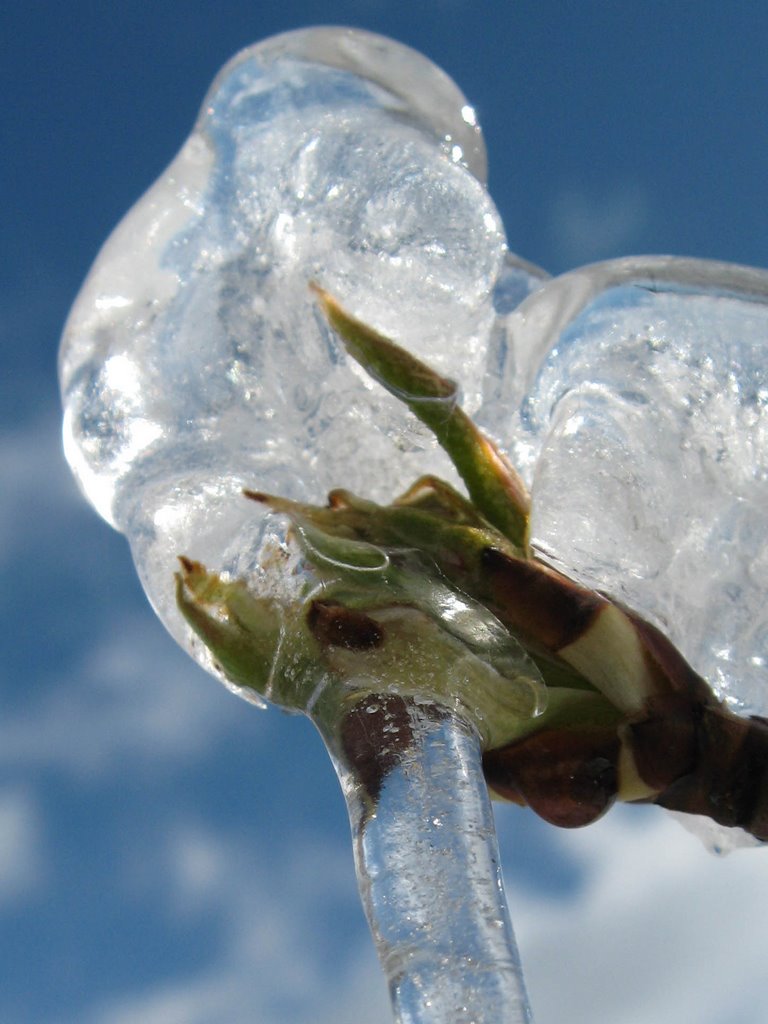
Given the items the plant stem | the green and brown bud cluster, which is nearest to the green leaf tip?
the green and brown bud cluster

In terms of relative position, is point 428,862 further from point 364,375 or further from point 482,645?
point 364,375

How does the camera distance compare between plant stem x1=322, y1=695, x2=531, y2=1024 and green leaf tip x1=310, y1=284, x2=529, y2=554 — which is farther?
green leaf tip x1=310, y1=284, x2=529, y2=554

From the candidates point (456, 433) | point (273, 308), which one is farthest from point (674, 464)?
point (273, 308)

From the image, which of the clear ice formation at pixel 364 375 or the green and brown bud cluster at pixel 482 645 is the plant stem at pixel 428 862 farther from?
the clear ice formation at pixel 364 375

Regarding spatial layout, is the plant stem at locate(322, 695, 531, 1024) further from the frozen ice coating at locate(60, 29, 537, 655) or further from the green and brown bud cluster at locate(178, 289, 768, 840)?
the frozen ice coating at locate(60, 29, 537, 655)

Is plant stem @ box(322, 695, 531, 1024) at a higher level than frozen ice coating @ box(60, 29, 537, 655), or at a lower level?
lower

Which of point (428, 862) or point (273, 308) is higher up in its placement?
point (273, 308)

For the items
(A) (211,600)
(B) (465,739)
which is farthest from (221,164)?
(B) (465,739)

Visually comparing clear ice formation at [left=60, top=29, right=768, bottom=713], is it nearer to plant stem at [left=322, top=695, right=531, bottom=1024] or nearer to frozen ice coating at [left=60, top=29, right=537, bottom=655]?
frozen ice coating at [left=60, top=29, right=537, bottom=655]
